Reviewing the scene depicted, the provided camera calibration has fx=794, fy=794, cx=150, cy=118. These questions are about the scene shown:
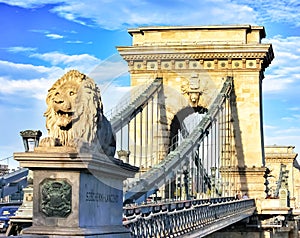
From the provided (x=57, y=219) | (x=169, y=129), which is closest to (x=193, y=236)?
(x=57, y=219)

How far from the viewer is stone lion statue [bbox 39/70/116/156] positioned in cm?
892

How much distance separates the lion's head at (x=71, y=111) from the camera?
8938 millimetres

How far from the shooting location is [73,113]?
29.4ft

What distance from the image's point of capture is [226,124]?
44.1 m

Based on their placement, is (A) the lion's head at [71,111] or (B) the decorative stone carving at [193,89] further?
(B) the decorative stone carving at [193,89]

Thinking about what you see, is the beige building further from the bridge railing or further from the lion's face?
the lion's face

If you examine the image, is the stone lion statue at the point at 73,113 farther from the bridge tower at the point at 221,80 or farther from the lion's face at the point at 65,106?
the bridge tower at the point at 221,80

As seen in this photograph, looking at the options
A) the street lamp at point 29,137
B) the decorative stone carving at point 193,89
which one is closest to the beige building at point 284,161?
the decorative stone carving at point 193,89

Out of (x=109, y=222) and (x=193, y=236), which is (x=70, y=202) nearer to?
(x=109, y=222)

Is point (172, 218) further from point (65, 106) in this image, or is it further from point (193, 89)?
point (193, 89)

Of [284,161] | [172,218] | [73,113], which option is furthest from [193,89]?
[284,161]

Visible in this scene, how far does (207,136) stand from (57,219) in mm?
30973

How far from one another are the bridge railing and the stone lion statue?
3.56 metres

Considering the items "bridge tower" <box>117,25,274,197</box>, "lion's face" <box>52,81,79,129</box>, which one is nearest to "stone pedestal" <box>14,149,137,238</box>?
"lion's face" <box>52,81,79,129</box>
